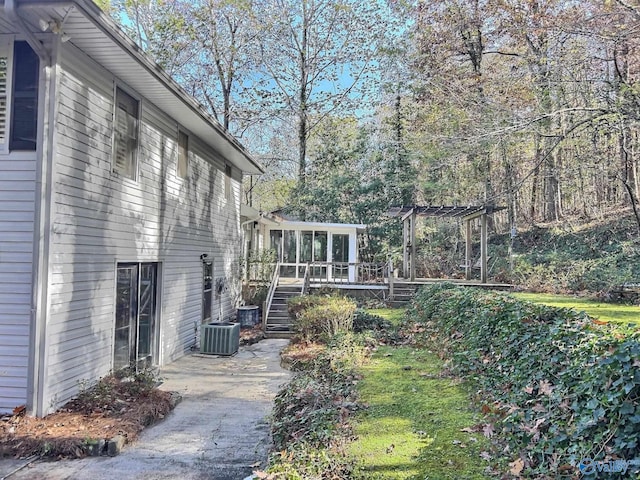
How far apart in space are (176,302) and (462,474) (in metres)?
6.98

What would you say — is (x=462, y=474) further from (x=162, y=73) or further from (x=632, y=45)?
(x=632, y=45)

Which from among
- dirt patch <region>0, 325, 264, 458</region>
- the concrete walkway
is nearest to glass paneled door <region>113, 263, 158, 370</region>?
the concrete walkway

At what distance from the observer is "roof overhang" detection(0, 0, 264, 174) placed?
14.8 ft

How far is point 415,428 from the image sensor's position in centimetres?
412

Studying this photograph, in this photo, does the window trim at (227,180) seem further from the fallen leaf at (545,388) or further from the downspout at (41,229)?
the fallen leaf at (545,388)

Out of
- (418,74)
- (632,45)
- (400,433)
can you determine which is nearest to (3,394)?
(400,433)

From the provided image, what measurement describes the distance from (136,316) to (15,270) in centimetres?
250

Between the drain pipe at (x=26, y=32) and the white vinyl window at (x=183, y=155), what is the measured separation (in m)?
4.11

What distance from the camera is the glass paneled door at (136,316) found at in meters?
6.66

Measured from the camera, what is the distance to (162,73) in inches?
259

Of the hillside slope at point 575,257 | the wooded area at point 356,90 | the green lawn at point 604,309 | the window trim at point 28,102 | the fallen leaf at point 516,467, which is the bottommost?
the fallen leaf at point 516,467

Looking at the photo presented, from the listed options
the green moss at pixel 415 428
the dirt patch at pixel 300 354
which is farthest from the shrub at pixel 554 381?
the dirt patch at pixel 300 354

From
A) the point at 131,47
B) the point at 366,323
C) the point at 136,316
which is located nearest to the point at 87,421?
the point at 136,316

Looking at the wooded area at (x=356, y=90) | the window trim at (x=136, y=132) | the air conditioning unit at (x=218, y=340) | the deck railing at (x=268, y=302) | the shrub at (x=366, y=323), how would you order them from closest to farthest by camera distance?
the window trim at (x=136, y=132)
the air conditioning unit at (x=218, y=340)
the shrub at (x=366, y=323)
the deck railing at (x=268, y=302)
the wooded area at (x=356, y=90)
